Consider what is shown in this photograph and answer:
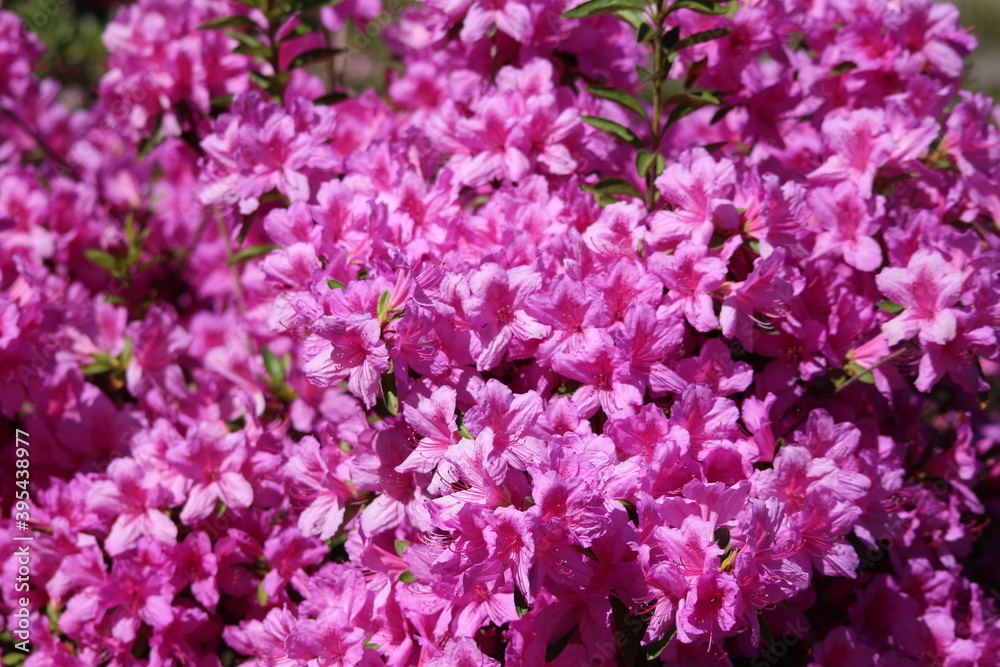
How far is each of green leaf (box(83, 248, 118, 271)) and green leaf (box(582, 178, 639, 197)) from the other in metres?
1.59

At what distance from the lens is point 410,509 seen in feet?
5.65

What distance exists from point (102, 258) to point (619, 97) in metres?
1.72

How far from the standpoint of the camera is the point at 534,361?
179cm

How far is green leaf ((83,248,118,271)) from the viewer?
2697mm

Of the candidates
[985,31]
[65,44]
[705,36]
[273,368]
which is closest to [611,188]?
[705,36]

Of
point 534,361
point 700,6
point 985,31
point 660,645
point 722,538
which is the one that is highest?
point 700,6

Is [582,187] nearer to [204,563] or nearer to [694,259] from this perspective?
[694,259]

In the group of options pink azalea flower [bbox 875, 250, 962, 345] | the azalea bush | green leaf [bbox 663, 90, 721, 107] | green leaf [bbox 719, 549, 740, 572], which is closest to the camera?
green leaf [bbox 719, 549, 740, 572]

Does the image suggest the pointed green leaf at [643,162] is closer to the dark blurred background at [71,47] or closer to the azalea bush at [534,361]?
the azalea bush at [534,361]

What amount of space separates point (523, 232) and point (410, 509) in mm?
613

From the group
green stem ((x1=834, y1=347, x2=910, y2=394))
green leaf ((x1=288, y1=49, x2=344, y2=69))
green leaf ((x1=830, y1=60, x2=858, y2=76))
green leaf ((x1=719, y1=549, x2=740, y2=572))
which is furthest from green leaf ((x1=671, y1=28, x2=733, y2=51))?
green leaf ((x1=719, y1=549, x2=740, y2=572))

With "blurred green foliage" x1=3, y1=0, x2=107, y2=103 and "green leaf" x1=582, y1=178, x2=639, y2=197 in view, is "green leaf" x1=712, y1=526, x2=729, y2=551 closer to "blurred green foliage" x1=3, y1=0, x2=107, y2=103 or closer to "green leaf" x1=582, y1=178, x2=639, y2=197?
"green leaf" x1=582, y1=178, x2=639, y2=197

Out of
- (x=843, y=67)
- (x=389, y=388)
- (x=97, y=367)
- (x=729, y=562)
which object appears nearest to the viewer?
(x=729, y=562)

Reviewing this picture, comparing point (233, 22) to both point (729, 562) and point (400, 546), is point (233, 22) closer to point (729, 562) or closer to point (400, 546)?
point (400, 546)
